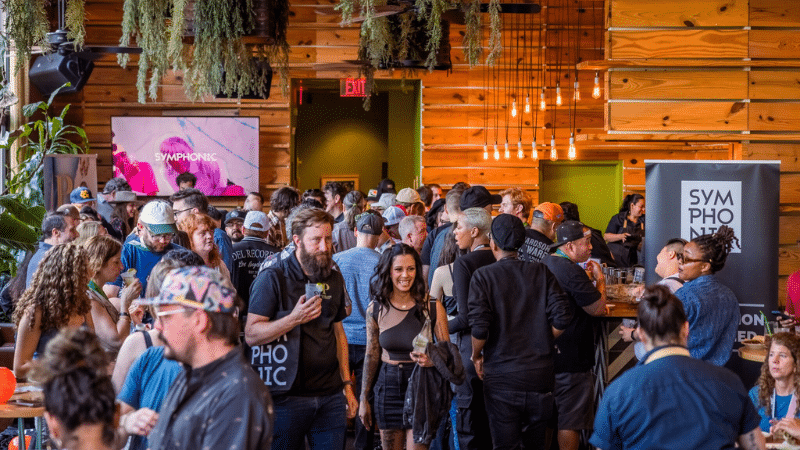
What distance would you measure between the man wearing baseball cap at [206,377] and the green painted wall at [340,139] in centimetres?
1445

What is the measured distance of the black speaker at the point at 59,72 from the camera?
1075 cm

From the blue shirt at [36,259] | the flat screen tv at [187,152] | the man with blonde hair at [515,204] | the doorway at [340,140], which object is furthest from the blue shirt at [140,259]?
the doorway at [340,140]

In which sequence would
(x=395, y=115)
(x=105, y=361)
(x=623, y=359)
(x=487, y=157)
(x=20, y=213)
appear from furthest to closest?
(x=395, y=115)
(x=487, y=157)
(x=20, y=213)
(x=623, y=359)
(x=105, y=361)

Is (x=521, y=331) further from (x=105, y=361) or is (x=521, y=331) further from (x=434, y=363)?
(x=105, y=361)

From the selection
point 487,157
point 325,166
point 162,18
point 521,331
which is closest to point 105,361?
point 162,18

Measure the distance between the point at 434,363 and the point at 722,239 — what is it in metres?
1.90

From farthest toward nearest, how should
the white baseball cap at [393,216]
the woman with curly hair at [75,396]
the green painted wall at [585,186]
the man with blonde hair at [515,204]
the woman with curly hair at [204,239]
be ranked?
the green painted wall at [585,186] → the white baseball cap at [393,216] → the man with blonde hair at [515,204] → the woman with curly hair at [204,239] → the woman with curly hair at [75,396]

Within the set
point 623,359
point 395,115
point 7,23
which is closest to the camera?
point 7,23

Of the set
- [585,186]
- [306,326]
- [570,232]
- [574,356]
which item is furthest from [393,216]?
[585,186]

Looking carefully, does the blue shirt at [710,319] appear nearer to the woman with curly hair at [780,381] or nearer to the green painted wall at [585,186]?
the woman with curly hair at [780,381]

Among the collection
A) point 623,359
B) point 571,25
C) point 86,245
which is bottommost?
point 623,359

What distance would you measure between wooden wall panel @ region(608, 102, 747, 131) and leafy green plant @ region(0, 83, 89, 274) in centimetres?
518

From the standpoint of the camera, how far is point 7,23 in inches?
140

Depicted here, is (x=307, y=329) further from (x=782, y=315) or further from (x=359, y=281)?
(x=782, y=315)
